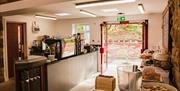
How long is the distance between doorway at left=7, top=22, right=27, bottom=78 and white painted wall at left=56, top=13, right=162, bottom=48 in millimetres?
2655

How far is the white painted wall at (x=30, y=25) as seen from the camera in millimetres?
6335

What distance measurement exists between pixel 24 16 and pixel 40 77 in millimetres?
4219

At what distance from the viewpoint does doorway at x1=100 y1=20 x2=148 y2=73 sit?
7641 millimetres

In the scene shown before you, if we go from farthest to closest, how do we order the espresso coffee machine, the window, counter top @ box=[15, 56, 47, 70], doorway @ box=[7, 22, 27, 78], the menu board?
the window
doorway @ box=[7, 22, 27, 78]
the menu board
the espresso coffee machine
counter top @ box=[15, 56, 47, 70]

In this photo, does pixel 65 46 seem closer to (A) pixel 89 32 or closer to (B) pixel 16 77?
(B) pixel 16 77

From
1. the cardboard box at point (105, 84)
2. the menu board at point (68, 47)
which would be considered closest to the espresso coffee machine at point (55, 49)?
the menu board at point (68, 47)

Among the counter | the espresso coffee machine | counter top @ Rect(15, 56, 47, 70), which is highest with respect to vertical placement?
the espresso coffee machine

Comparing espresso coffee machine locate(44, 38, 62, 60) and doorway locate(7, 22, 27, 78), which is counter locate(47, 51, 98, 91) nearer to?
espresso coffee machine locate(44, 38, 62, 60)

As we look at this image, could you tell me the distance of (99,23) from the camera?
26.6 feet

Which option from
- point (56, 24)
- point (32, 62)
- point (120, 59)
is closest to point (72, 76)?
point (32, 62)

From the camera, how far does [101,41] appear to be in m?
8.09

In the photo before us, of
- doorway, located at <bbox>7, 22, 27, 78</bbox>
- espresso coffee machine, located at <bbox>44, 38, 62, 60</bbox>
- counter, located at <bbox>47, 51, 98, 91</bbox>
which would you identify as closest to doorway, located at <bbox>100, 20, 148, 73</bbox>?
counter, located at <bbox>47, 51, 98, 91</bbox>

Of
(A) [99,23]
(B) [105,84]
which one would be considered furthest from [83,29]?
(B) [105,84]

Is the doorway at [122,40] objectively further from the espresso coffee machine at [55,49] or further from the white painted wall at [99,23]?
the espresso coffee machine at [55,49]
